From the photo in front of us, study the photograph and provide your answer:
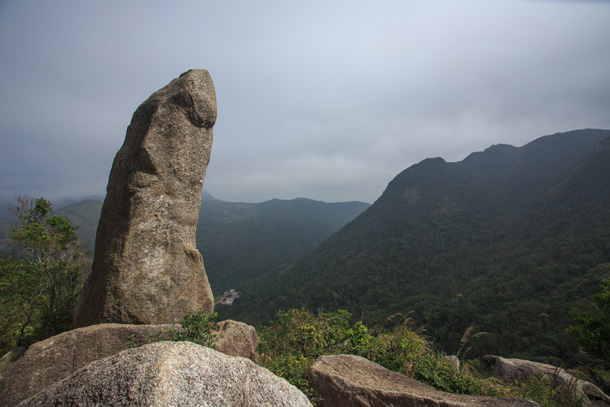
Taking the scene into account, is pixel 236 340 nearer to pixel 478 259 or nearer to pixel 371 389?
pixel 371 389

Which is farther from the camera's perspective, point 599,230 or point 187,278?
point 599,230

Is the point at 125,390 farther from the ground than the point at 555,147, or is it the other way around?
the point at 555,147

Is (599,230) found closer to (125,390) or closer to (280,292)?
(280,292)

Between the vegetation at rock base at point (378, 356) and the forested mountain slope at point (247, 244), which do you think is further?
the forested mountain slope at point (247, 244)

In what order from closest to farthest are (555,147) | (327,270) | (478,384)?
(478,384) < (327,270) < (555,147)

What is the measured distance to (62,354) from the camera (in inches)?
167

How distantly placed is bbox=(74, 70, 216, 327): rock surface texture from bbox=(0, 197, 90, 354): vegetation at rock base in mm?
1846

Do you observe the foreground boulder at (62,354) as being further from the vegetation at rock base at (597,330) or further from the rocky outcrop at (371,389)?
the vegetation at rock base at (597,330)

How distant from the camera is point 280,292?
52.3 metres

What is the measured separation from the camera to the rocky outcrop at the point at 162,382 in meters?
1.69

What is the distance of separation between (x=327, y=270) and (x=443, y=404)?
5568 centimetres

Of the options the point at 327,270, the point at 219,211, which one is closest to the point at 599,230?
the point at 327,270

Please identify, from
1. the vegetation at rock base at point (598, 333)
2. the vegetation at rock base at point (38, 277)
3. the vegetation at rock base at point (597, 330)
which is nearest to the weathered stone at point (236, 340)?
A: the vegetation at rock base at point (38, 277)

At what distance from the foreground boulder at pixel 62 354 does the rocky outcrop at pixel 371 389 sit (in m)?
1.91
